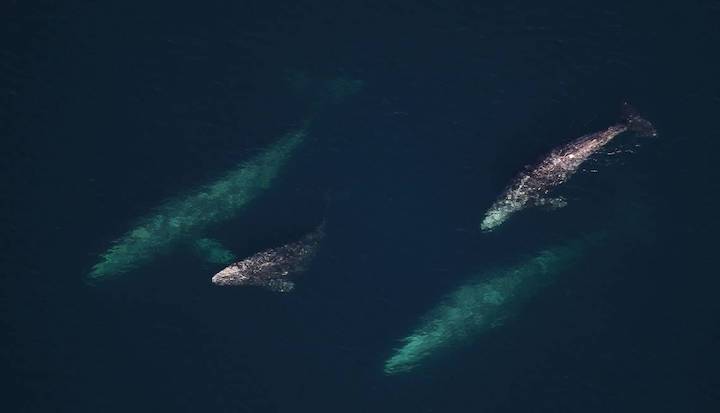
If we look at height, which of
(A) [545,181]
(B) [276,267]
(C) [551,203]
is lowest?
(B) [276,267]

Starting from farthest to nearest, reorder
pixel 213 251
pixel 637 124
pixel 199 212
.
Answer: pixel 199 212, pixel 213 251, pixel 637 124

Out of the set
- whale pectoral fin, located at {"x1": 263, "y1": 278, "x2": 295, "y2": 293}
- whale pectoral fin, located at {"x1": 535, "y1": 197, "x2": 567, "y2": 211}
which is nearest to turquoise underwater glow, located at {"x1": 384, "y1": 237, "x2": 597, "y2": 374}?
whale pectoral fin, located at {"x1": 535, "y1": 197, "x2": 567, "y2": 211}

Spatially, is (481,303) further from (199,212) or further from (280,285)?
(199,212)

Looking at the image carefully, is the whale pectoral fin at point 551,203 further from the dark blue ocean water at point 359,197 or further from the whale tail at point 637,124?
the whale tail at point 637,124

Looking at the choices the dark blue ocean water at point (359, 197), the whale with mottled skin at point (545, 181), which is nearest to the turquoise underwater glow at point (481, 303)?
the dark blue ocean water at point (359, 197)

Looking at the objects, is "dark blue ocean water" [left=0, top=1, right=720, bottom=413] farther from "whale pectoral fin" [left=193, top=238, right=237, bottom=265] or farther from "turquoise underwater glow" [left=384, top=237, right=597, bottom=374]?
"turquoise underwater glow" [left=384, top=237, right=597, bottom=374]

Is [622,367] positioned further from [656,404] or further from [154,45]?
[154,45]

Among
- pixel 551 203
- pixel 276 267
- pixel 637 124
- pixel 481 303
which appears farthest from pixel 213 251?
pixel 637 124
